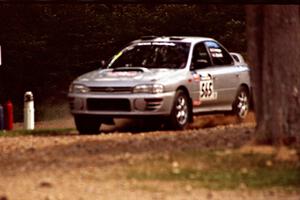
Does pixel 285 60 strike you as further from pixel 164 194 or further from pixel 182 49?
pixel 182 49

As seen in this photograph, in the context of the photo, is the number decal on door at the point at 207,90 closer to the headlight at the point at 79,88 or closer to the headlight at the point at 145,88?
the headlight at the point at 145,88

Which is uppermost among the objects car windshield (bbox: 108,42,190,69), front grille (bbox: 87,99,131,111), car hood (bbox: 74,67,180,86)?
car windshield (bbox: 108,42,190,69)

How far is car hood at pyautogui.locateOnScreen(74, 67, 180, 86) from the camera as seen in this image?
15.6 m

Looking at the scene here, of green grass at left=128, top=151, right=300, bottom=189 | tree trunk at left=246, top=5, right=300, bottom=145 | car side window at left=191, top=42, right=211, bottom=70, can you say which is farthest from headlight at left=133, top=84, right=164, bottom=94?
green grass at left=128, top=151, right=300, bottom=189

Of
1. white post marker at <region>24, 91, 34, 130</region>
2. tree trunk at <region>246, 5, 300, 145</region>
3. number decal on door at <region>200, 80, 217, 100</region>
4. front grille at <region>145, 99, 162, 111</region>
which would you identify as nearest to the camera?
tree trunk at <region>246, 5, 300, 145</region>

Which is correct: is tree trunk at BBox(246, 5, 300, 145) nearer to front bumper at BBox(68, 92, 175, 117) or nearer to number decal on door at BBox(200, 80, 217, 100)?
front bumper at BBox(68, 92, 175, 117)

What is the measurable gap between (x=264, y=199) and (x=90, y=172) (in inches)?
95.8

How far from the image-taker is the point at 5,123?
1958 cm

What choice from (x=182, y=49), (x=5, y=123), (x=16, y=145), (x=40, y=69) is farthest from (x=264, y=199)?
(x=40, y=69)

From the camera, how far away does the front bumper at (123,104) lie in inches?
610

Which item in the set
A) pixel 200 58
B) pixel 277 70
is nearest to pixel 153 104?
pixel 200 58

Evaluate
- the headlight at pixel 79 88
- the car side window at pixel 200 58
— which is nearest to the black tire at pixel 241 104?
the car side window at pixel 200 58

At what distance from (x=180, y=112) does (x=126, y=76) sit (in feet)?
3.79

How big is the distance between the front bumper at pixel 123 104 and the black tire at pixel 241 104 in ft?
9.46
